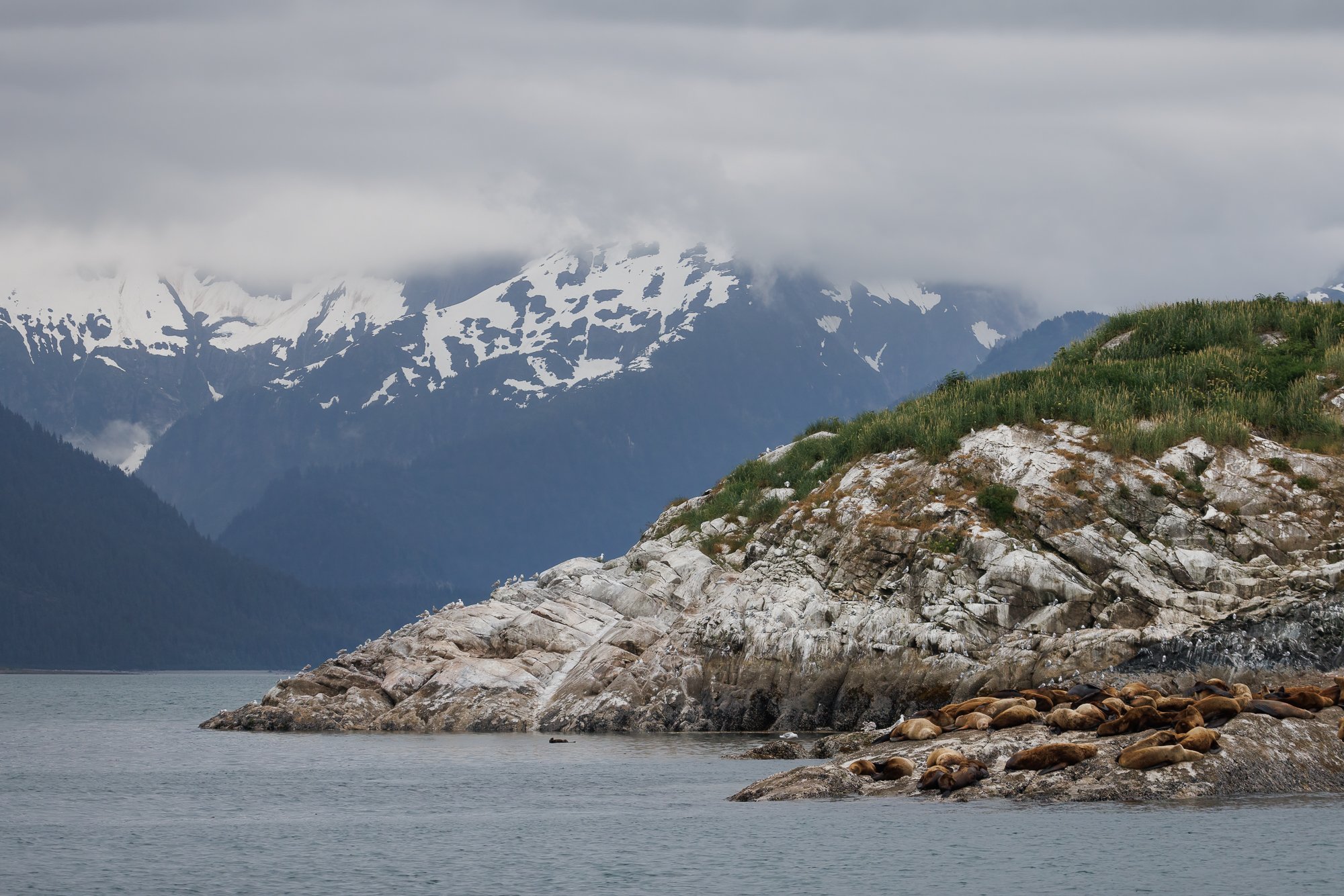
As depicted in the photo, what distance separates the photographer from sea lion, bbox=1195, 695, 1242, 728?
40594 mm

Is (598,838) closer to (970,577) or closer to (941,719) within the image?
(941,719)

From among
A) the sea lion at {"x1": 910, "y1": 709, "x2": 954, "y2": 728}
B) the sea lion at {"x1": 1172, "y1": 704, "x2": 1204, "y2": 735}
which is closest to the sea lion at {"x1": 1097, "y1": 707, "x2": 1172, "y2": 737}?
the sea lion at {"x1": 1172, "y1": 704, "x2": 1204, "y2": 735}

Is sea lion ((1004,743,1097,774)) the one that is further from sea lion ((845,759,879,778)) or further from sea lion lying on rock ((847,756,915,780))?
sea lion ((845,759,879,778))

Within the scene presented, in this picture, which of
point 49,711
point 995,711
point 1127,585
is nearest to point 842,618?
point 1127,585

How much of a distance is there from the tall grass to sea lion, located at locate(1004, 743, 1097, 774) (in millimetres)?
34495

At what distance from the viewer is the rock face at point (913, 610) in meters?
63.1

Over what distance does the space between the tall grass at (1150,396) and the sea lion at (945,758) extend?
33670mm

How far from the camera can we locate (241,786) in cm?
5434

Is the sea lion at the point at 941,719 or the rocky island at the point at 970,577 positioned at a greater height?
the rocky island at the point at 970,577

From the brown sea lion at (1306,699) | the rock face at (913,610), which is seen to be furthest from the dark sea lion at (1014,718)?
the rock face at (913,610)

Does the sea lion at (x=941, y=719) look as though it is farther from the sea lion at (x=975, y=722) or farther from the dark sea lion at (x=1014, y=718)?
the dark sea lion at (x=1014, y=718)

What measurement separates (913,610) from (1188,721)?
2734 centimetres

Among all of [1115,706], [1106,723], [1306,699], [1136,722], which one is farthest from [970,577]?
[1136,722]

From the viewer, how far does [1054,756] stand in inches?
1583
